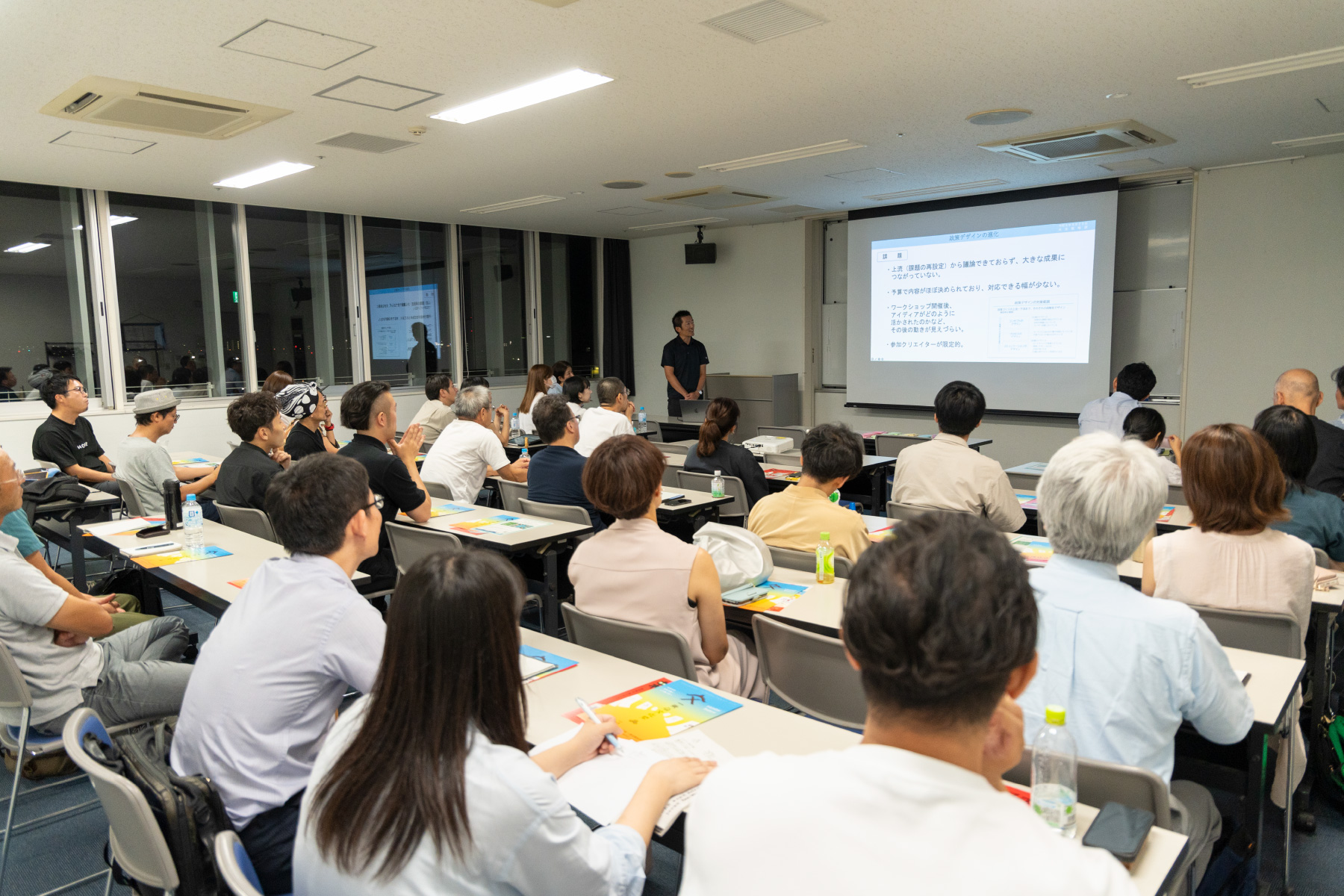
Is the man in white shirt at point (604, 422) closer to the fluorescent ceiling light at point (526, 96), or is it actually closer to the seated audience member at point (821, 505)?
the fluorescent ceiling light at point (526, 96)

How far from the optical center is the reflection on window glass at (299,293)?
902 cm

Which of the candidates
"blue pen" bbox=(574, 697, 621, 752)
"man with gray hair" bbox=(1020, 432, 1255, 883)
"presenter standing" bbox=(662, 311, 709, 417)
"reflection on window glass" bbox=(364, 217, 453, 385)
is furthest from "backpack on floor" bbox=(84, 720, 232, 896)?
"presenter standing" bbox=(662, 311, 709, 417)

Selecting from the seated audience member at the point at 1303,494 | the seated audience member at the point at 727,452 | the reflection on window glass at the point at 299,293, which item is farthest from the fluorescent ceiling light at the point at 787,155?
the reflection on window glass at the point at 299,293

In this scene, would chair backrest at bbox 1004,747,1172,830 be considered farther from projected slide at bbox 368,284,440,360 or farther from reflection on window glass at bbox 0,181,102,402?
projected slide at bbox 368,284,440,360

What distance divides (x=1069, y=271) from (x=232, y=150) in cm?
726

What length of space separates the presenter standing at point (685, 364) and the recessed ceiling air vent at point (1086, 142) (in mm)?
4871

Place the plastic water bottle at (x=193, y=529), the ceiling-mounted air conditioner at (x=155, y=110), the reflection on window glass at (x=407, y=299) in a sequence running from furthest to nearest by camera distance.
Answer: the reflection on window glass at (x=407, y=299) < the ceiling-mounted air conditioner at (x=155, y=110) < the plastic water bottle at (x=193, y=529)

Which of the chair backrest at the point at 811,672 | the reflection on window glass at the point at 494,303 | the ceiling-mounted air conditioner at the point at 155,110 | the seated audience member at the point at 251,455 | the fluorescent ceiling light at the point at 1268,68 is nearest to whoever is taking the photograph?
the chair backrest at the point at 811,672

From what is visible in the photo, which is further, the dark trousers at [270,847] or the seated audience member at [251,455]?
the seated audience member at [251,455]

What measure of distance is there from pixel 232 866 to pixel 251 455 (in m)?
3.42

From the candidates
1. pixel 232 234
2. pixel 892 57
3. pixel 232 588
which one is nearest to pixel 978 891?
pixel 232 588

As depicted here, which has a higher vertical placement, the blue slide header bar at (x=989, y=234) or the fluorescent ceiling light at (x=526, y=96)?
the fluorescent ceiling light at (x=526, y=96)

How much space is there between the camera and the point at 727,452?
523 cm

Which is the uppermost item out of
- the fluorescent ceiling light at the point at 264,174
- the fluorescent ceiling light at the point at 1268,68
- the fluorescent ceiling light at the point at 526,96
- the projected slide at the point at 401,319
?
the fluorescent ceiling light at the point at 1268,68
